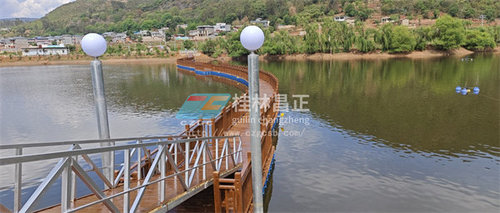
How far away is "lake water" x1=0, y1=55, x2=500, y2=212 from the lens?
9797 millimetres

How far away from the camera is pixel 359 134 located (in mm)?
15359

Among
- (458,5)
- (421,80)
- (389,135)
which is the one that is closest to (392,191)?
(389,135)

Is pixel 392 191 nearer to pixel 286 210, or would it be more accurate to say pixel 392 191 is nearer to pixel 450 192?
pixel 450 192

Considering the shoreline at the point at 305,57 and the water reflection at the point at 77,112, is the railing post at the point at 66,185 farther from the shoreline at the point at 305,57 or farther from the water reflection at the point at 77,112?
the shoreline at the point at 305,57

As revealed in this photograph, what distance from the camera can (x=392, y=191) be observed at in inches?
392

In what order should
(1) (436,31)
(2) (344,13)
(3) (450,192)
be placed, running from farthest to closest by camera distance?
(2) (344,13) < (1) (436,31) < (3) (450,192)

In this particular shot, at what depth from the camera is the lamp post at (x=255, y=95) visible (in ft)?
16.8

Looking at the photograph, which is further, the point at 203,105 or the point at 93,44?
the point at 203,105

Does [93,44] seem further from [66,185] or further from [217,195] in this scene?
[217,195]

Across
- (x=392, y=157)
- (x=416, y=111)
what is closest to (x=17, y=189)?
(x=392, y=157)

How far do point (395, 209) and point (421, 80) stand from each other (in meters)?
26.7

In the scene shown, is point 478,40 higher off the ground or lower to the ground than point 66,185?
higher

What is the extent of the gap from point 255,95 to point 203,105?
19.8 metres

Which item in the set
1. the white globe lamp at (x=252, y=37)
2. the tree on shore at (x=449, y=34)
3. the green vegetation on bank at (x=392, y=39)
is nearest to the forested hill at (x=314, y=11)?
the green vegetation on bank at (x=392, y=39)
